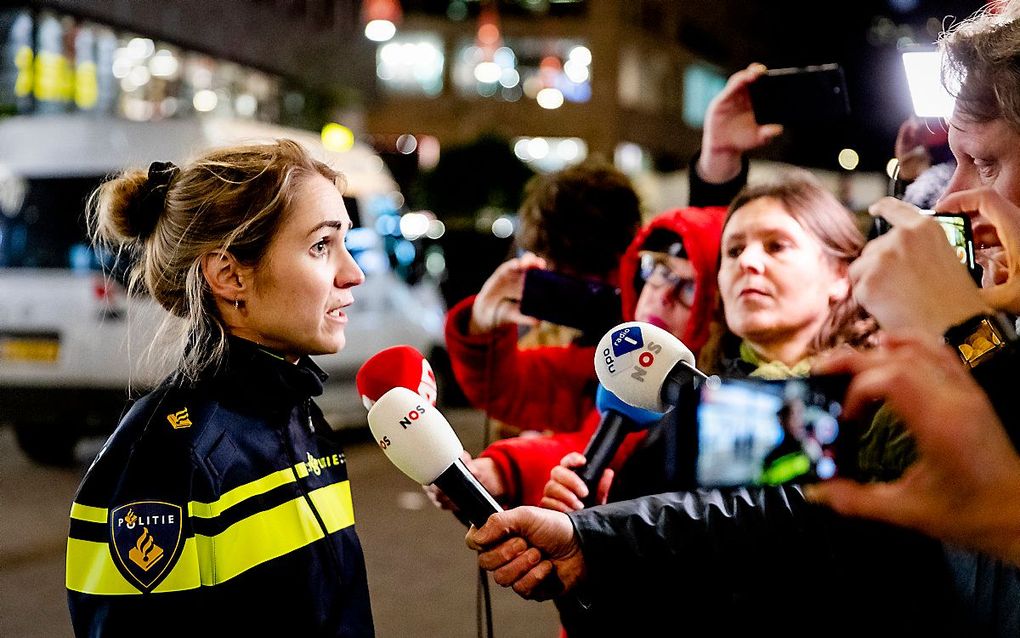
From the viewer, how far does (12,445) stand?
7879 mm

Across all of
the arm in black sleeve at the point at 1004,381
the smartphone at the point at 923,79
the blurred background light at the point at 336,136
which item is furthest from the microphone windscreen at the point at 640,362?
the blurred background light at the point at 336,136

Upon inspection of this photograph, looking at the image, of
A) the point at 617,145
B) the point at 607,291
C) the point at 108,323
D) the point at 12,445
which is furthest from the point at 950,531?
the point at 617,145

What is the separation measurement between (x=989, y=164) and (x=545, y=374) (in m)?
1.58

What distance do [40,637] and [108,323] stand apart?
290cm

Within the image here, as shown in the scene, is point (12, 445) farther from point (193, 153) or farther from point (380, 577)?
point (193, 153)

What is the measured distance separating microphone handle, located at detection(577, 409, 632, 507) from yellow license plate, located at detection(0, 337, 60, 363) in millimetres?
6086

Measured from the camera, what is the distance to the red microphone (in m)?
2.06

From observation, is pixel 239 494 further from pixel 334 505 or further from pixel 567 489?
pixel 567 489

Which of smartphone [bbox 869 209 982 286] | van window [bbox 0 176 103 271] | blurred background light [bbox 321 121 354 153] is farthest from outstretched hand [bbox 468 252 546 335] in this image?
blurred background light [bbox 321 121 354 153]

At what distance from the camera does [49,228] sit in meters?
7.50

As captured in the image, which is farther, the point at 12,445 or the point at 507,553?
the point at 12,445

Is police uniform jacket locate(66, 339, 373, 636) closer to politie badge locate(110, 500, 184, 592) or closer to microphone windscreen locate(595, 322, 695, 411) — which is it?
politie badge locate(110, 500, 184, 592)

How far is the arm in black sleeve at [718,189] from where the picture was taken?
2.79 m

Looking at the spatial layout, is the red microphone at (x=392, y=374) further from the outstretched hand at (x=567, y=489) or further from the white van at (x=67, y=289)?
the white van at (x=67, y=289)
